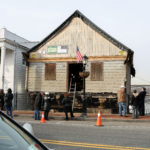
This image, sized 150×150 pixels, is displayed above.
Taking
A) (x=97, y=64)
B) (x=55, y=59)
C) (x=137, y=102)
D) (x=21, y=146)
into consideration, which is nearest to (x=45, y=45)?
(x=55, y=59)

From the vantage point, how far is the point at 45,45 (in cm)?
2452

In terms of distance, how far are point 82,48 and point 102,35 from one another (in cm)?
192

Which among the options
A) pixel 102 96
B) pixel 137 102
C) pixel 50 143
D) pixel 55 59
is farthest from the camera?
pixel 55 59

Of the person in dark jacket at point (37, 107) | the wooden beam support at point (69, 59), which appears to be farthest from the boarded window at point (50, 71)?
the person in dark jacket at point (37, 107)

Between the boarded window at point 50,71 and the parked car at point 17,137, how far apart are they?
21252 mm

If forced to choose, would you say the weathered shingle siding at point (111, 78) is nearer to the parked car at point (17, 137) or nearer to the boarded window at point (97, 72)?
the boarded window at point (97, 72)

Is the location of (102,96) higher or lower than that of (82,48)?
lower

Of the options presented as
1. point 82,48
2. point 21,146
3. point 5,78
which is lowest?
point 21,146

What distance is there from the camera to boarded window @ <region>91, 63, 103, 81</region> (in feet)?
→ 75.0

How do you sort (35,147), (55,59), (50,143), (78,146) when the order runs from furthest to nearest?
(55,59)
(50,143)
(78,146)
(35,147)

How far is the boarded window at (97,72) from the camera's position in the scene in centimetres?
2288

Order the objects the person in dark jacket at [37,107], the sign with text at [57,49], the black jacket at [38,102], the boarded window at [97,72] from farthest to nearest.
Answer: the sign with text at [57,49]
the boarded window at [97,72]
the black jacket at [38,102]
the person in dark jacket at [37,107]

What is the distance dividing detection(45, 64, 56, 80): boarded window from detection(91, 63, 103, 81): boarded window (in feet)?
10.8

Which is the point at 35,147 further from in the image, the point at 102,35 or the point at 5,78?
the point at 5,78
